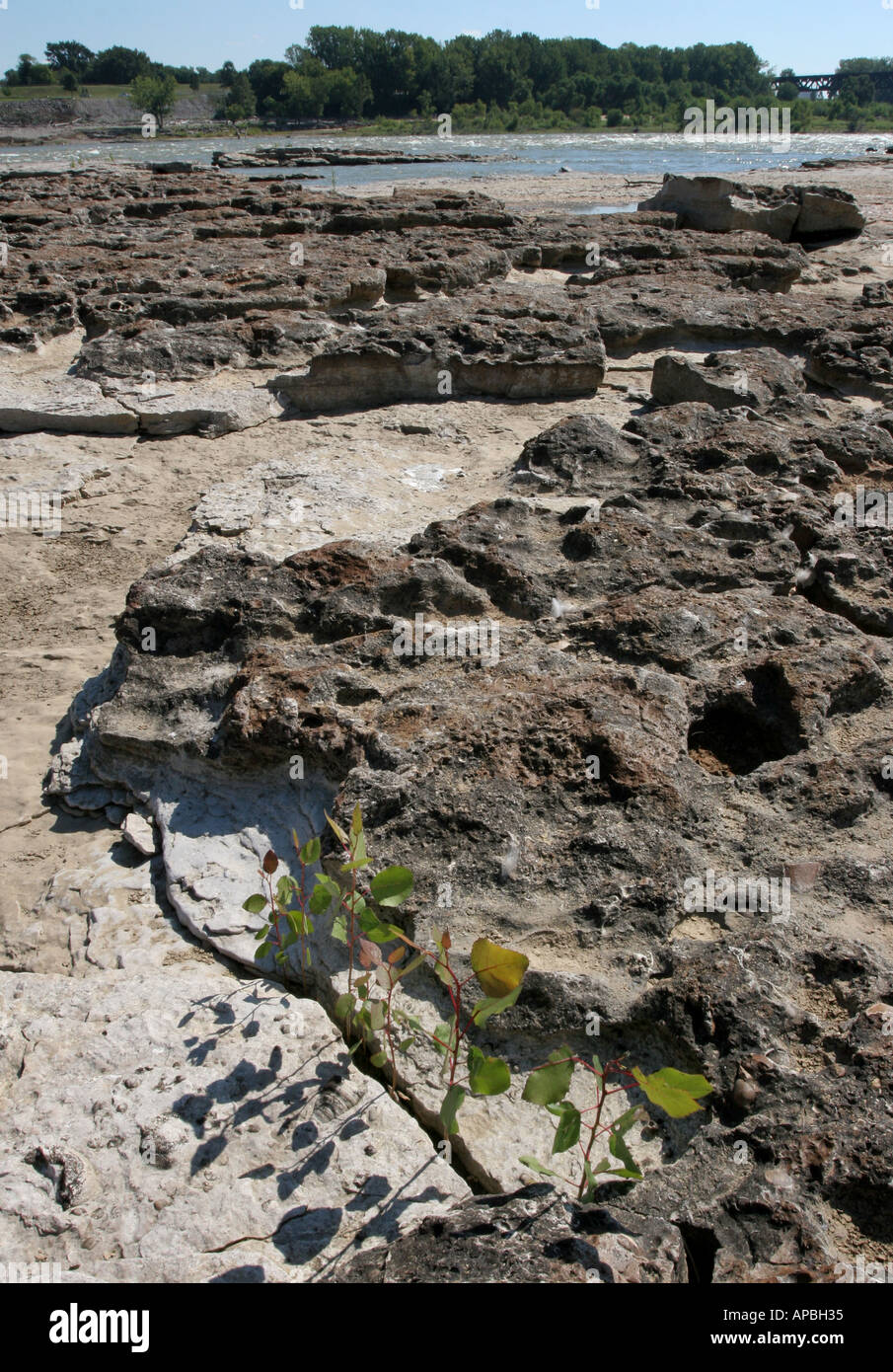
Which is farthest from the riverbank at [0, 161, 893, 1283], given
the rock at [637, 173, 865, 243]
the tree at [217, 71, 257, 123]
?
the tree at [217, 71, 257, 123]

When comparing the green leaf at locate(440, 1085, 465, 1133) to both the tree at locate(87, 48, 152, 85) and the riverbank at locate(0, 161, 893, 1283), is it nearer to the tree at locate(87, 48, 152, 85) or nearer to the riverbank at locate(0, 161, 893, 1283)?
the riverbank at locate(0, 161, 893, 1283)

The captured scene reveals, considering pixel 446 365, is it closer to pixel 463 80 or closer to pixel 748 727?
Result: pixel 748 727

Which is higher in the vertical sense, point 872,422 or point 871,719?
point 872,422

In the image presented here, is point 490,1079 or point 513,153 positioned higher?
point 513,153

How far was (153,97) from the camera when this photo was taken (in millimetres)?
55531

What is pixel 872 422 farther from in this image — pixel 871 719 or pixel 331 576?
pixel 331 576

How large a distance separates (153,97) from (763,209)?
181ft

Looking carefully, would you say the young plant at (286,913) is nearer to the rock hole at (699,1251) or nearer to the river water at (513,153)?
the rock hole at (699,1251)

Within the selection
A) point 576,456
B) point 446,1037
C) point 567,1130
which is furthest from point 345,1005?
point 576,456

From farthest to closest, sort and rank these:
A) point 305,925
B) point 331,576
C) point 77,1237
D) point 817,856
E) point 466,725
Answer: point 331,576 < point 466,725 < point 817,856 < point 305,925 < point 77,1237

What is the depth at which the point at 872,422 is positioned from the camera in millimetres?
5148

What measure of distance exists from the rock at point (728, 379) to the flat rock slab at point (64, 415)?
11.0 ft

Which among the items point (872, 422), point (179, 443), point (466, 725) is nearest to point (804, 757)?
point (466, 725)
